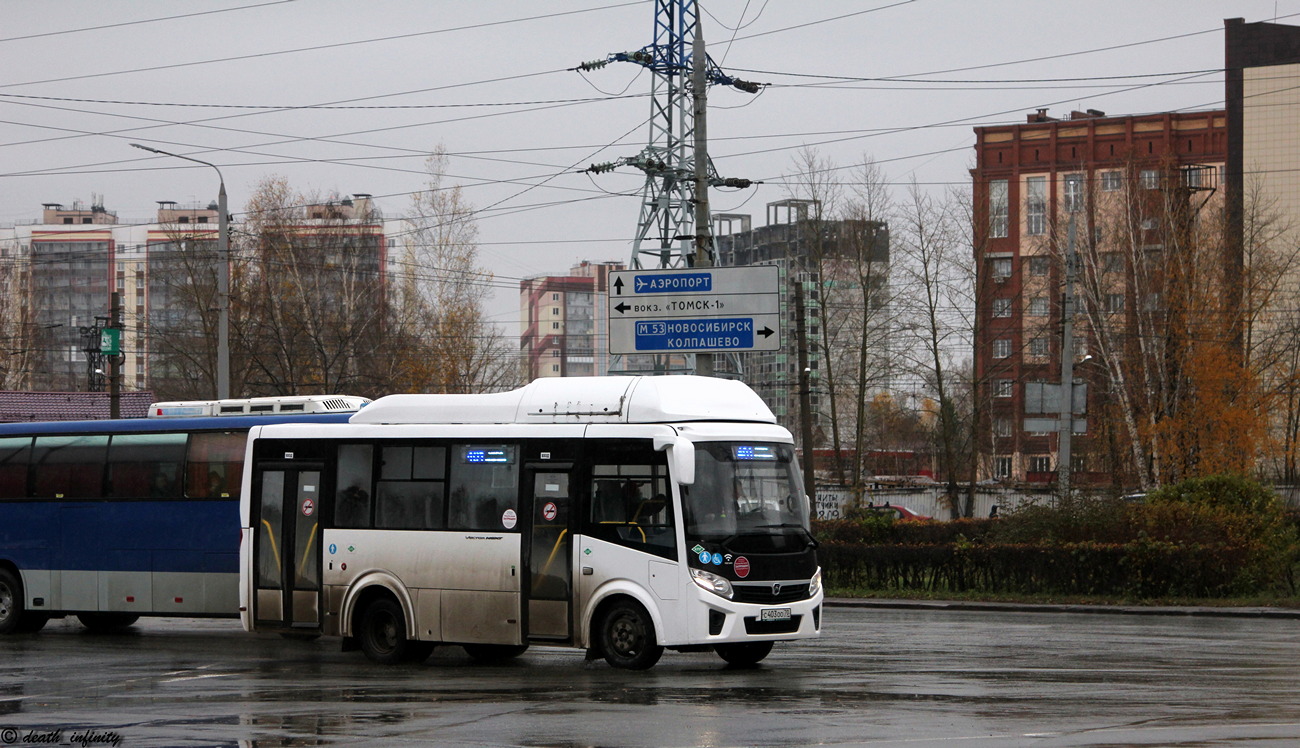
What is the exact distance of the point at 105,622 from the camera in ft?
78.5

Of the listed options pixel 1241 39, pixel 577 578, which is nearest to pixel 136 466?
pixel 577 578

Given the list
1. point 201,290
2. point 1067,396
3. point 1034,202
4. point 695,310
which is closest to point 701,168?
point 695,310

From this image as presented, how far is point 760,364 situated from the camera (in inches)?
5782

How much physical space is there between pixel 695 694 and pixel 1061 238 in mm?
48449

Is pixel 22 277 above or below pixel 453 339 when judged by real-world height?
above

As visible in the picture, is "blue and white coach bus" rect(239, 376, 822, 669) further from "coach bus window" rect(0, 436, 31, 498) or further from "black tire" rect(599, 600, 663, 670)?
"coach bus window" rect(0, 436, 31, 498)

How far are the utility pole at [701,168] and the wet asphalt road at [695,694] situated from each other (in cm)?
745

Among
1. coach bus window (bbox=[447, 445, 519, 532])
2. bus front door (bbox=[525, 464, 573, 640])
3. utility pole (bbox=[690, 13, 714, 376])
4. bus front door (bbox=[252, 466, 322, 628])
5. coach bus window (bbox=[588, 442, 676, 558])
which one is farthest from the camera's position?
utility pole (bbox=[690, 13, 714, 376])

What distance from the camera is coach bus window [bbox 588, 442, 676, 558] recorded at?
15.8 metres

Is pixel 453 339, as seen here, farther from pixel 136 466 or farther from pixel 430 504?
pixel 430 504

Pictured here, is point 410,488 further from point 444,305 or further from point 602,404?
point 444,305

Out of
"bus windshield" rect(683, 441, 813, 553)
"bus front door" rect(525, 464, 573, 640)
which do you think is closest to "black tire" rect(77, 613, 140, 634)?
"bus front door" rect(525, 464, 573, 640)

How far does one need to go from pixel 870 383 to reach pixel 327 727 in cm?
4472

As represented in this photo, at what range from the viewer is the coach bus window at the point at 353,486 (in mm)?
17859
